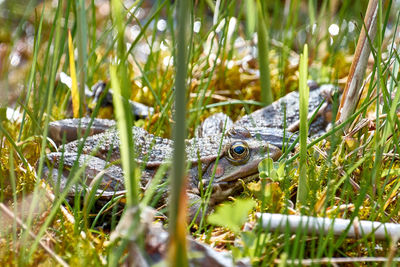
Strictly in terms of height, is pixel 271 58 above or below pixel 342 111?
above

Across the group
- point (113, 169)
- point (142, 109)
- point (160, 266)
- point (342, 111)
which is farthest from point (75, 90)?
point (160, 266)

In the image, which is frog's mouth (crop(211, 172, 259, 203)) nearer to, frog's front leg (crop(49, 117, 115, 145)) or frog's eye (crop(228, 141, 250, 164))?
frog's eye (crop(228, 141, 250, 164))

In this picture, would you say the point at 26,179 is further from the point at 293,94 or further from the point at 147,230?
the point at 293,94

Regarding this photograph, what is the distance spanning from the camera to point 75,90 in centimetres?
Answer: 224

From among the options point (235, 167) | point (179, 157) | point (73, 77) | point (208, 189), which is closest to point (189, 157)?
point (235, 167)

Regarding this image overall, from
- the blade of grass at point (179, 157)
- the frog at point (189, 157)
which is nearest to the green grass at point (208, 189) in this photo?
the blade of grass at point (179, 157)

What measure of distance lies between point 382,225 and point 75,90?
60.8 inches

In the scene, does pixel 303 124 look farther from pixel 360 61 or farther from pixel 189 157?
pixel 189 157

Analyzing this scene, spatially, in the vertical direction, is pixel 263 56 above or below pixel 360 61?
above

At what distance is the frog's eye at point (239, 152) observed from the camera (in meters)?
2.04

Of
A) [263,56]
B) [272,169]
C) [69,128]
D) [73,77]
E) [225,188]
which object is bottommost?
[225,188]

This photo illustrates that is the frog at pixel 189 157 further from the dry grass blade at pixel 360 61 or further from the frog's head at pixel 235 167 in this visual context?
the dry grass blade at pixel 360 61

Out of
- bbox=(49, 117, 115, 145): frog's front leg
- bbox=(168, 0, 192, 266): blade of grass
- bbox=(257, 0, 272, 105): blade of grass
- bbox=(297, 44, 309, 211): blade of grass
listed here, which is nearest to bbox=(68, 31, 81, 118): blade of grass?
bbox=(49, 117, 115, 145): frog's front leg

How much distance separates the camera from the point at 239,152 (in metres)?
2.04
